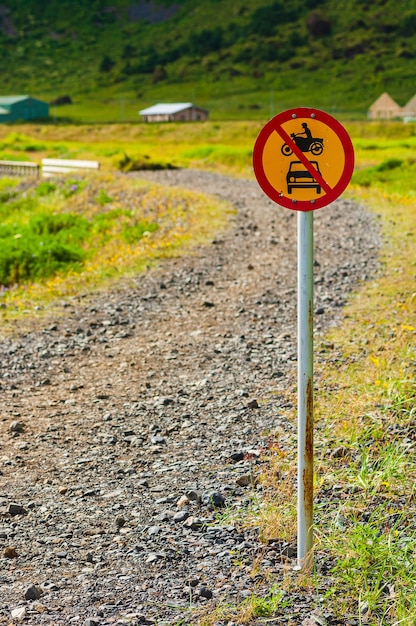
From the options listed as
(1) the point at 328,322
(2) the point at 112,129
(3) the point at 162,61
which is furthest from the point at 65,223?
(3) the point at 162,61

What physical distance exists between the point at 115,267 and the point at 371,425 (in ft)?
26.3

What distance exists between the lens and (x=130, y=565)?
5070mm

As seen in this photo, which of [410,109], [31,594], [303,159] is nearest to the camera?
[303,159]

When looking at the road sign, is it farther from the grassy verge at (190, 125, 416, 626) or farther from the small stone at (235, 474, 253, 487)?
the small stone at (235, 474, 253, 487)

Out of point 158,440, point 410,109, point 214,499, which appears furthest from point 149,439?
point 410,109

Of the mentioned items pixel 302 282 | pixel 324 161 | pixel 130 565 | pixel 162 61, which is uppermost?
pixel 162 61

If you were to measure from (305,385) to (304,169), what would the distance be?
Answer: 110 centimetres

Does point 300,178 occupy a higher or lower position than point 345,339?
higher

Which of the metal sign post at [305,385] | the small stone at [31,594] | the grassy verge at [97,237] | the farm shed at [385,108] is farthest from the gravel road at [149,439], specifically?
the farm shed at [385,108]

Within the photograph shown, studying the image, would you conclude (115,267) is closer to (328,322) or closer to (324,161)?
(328,322)

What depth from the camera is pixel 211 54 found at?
14975 centimetres

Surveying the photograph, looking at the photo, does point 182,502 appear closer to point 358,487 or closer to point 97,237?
point 358,487

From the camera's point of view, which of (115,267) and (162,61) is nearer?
(115,267)

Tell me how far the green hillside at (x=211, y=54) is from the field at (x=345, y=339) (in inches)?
3241
